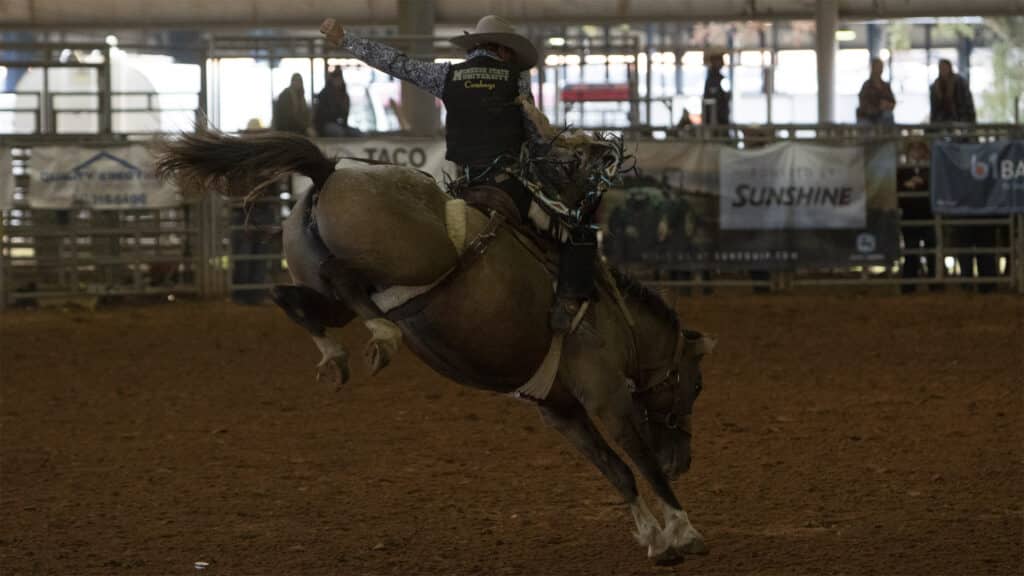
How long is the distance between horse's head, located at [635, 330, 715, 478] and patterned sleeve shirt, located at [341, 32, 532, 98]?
1.42 metres

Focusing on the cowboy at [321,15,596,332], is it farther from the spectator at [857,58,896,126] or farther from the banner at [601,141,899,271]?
the spectator at [857,58,896,126]

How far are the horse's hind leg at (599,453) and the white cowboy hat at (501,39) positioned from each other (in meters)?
1.33

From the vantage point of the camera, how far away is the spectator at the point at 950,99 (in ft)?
59.6

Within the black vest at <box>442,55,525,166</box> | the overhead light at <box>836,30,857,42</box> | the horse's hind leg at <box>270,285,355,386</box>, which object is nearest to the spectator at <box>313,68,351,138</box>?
the black vest at <box>442,55,525,166</box>

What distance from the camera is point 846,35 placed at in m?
28.8

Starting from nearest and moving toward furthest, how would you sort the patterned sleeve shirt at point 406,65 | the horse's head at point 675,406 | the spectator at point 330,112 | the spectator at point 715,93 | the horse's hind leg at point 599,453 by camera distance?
1. the patterned sleeve shirt at point 406,65
2. the horse's hind leg at point 599,453
3. the horse's head at point 675,406
4. the spectator at point 330,112
5. the spectator at point 715,93

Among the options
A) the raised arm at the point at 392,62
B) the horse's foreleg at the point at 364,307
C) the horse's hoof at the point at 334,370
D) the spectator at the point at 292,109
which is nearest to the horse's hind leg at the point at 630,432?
the horse's foreleg at the point at 364,307

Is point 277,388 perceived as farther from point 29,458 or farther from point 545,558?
point 545,558

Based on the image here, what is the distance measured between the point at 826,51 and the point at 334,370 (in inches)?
734

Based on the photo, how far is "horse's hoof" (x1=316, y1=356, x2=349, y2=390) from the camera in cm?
474

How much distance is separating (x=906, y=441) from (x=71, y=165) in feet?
37.0

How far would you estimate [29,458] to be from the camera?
8.13 meters

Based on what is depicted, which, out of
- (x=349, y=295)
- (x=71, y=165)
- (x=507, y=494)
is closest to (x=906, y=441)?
(x=507, y=494)

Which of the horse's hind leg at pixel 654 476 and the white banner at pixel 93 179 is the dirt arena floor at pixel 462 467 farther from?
the white banner at pixel 93 179
